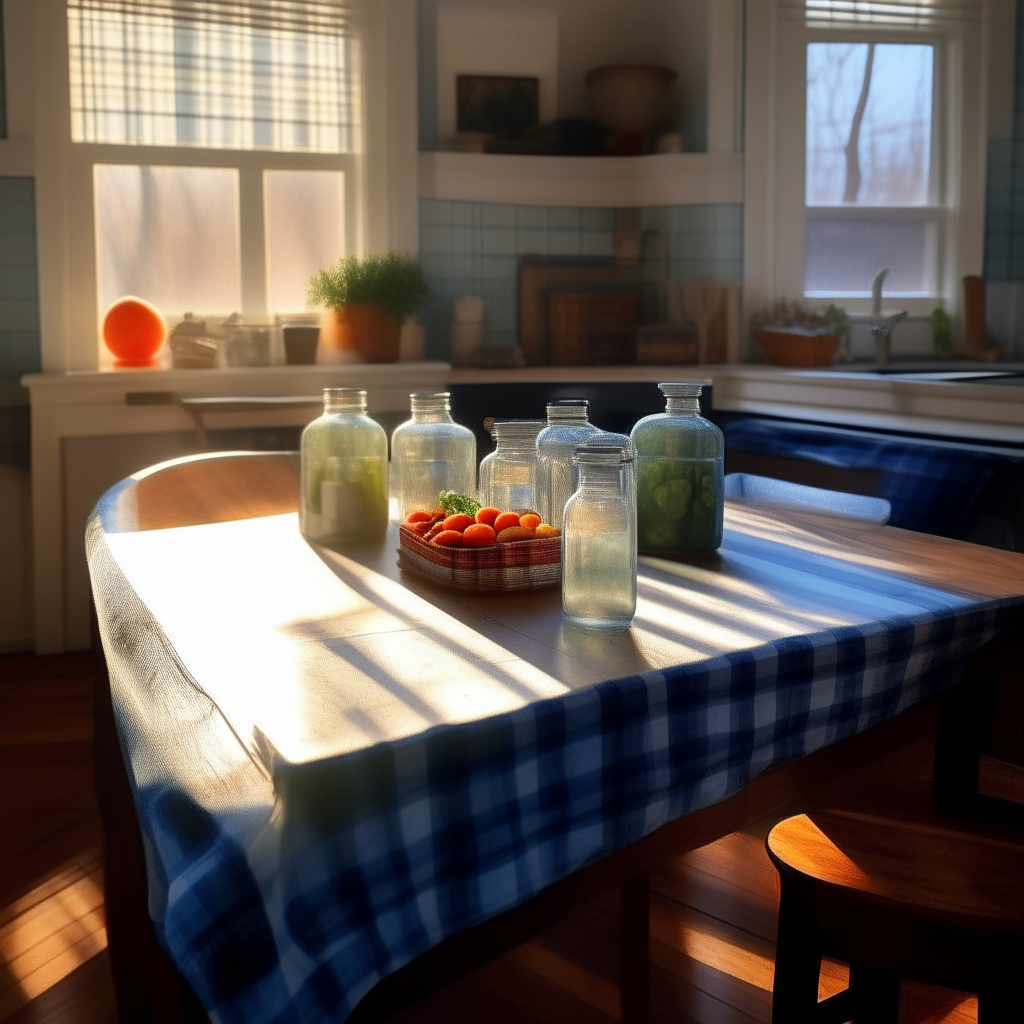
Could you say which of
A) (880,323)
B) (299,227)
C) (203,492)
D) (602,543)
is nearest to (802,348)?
(880,323)

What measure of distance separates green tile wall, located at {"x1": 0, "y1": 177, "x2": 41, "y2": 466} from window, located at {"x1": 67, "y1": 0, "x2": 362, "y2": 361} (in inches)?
9.3

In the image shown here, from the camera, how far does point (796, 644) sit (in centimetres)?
114

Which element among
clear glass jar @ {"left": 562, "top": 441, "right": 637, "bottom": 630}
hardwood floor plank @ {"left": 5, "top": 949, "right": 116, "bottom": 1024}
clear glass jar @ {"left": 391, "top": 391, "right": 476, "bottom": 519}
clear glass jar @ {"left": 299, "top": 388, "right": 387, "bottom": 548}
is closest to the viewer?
clear glass jar @ {"left": 562, "top": 441, "right": 637, "bottom": 630}

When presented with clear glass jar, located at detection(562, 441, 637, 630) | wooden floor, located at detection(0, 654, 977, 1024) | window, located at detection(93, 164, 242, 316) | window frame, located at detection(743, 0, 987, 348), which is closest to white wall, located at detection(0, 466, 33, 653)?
window, located at detection(93, 164, 242, 316)

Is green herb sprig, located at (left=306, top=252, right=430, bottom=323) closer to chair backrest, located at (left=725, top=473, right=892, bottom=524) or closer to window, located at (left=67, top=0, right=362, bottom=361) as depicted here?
window, located at (left=67, top=0, right=362, bottom=361)

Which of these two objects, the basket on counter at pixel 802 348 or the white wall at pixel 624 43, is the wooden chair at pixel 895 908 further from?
the white wall at pixel 624 43

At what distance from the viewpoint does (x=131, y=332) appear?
4.00 metres

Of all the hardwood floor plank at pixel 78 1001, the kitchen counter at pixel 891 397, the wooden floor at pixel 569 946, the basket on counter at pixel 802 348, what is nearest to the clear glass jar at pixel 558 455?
the wooden floor at pixel 569 946

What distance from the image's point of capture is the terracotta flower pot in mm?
4246

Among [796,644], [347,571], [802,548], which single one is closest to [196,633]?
[347,571]

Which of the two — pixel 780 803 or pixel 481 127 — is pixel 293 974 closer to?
pixel 780 803

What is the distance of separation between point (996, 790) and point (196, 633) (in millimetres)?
1368

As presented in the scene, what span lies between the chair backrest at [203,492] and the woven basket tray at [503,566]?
0.67m

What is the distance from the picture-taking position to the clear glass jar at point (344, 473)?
165 centimetres
